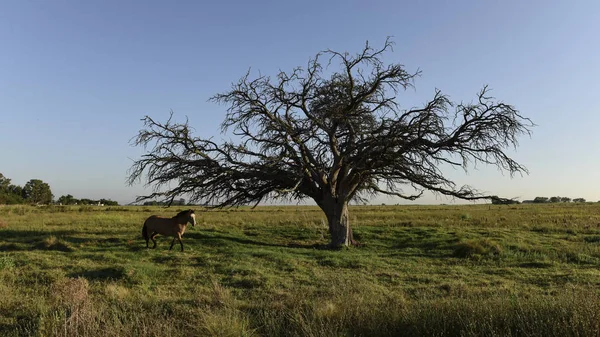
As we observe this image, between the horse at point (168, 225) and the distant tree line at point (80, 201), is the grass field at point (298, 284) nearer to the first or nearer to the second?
the horse at point (168, 225)

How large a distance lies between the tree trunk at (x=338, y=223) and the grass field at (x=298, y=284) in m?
1.04

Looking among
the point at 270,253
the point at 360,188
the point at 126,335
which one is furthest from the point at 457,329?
the point at 360,188

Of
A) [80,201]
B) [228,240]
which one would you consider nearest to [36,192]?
[80,201]

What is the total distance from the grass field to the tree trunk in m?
1.04

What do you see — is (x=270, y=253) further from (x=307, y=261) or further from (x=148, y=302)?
(x=148, y=302)

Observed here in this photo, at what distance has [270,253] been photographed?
55.3 feet

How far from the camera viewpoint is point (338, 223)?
2069cm

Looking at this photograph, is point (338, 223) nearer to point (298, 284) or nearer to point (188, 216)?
point (188, 216)

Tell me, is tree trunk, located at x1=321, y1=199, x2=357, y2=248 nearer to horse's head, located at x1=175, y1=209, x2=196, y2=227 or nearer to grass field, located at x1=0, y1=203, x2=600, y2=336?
grass field, located at x1=0, y1=203, x2=600, y2=336

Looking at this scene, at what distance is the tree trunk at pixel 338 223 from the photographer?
20594 mm

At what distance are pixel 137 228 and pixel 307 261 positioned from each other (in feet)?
47.6

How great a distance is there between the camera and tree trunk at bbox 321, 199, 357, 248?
811 inches

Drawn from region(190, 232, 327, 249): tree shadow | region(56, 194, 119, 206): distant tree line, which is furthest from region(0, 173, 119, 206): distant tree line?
region(190, 232, 327, 249): tree shadow

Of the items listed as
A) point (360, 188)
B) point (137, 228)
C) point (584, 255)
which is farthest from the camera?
point (137, 228)
